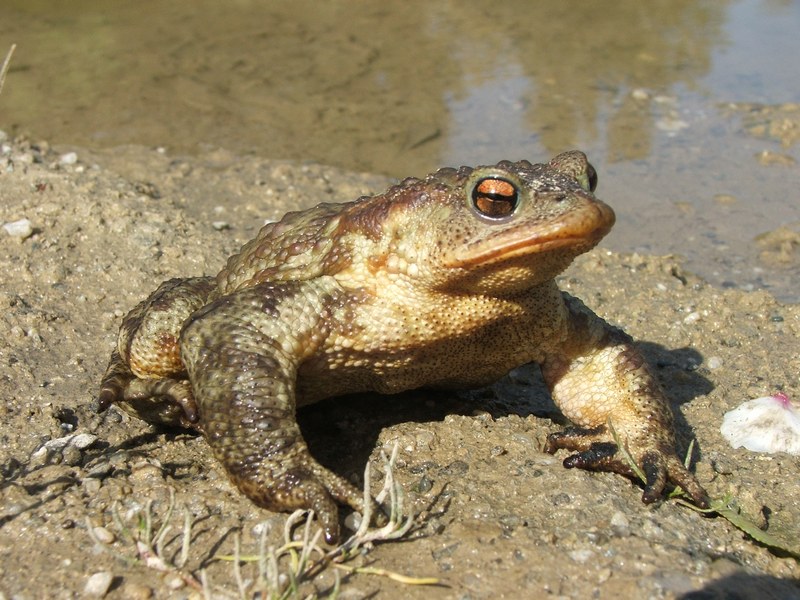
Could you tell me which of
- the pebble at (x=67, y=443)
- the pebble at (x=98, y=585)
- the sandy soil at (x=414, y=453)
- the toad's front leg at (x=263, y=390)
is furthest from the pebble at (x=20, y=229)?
the pebble at (x=98, y=585)

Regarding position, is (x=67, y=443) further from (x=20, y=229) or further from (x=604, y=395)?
(x=604, y=395)

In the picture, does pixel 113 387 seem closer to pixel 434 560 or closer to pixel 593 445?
pixel 434 560

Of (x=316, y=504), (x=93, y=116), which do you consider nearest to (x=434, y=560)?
(x=316, y=504)

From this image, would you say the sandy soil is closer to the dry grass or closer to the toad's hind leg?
the dry grass

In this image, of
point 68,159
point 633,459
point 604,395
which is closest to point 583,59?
point 68,159

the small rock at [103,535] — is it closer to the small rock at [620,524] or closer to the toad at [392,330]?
the toad at [392,330]

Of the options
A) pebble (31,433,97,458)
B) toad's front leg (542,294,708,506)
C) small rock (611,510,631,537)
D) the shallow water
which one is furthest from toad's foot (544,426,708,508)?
the shallow water
